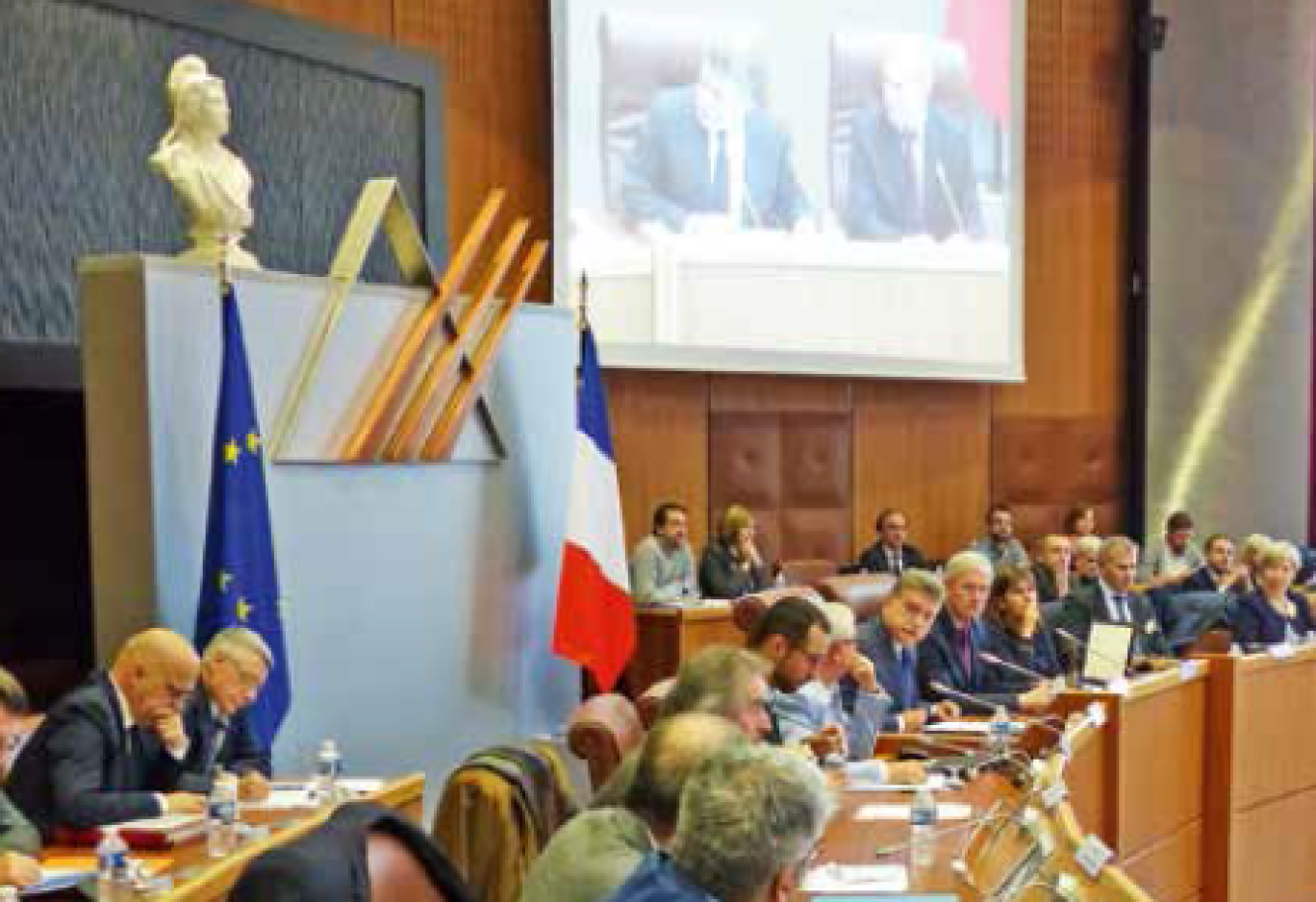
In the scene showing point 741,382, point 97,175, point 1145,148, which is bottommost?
point 741,382

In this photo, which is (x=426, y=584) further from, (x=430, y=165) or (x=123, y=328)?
(x=430, y=165)

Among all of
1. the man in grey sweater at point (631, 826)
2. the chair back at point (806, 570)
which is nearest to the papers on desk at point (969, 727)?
the man in grey sweater at point (631, 826)

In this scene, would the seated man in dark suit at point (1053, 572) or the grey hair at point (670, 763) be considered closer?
the grey hair at point (670, 763)

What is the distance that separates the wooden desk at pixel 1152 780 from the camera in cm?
490

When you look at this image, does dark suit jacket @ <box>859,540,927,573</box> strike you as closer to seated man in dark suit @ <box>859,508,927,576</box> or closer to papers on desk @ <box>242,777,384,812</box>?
seated man in dark suit @ <box>859,508,927,576</box>

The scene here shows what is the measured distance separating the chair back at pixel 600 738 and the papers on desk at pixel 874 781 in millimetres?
520

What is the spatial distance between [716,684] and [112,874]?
122cm

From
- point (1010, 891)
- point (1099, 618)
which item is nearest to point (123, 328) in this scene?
point (1010, 891)

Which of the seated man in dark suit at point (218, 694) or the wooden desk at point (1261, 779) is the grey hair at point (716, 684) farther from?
the wooden desk at point (1261, 779)

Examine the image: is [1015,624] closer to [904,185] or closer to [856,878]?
[856,878]

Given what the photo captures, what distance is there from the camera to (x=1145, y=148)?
445 inches

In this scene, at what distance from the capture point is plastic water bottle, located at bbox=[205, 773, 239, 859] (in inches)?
133

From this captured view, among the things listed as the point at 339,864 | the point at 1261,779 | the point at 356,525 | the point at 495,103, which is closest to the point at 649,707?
the point at 356,525

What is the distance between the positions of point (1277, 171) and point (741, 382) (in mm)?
4268
